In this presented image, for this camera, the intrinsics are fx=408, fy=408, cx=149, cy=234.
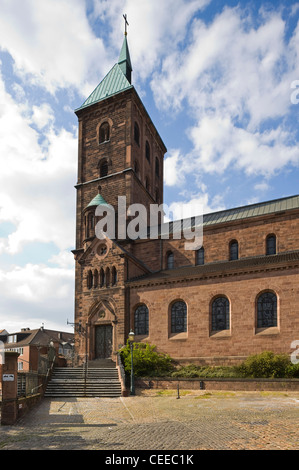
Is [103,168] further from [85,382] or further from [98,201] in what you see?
[85,382]

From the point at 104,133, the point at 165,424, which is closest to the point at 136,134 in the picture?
the point at 104,133

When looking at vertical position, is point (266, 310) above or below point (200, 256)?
below

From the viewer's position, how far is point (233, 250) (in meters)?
35.8

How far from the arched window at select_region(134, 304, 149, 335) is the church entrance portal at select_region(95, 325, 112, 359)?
259cm

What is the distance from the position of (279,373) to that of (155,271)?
16.0 metres

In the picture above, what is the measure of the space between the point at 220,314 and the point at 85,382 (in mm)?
10607

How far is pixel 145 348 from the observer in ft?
102

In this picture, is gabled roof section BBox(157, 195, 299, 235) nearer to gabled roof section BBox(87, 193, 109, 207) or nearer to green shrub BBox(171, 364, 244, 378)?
gabled roof section BBox(87, 193, 109, 207)

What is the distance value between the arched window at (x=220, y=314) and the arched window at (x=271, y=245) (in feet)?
22.8

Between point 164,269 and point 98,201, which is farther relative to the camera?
point 98,201

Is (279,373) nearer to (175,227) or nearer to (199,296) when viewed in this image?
(199,296)

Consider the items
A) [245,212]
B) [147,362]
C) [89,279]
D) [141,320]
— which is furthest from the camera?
[245,212]

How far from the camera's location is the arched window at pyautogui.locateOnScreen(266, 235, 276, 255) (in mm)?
33938

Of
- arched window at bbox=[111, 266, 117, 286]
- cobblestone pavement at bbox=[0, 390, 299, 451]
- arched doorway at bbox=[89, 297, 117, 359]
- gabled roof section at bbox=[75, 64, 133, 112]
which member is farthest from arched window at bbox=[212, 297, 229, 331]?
gabled roof section at bbox=[75, 64, 133, 112]
